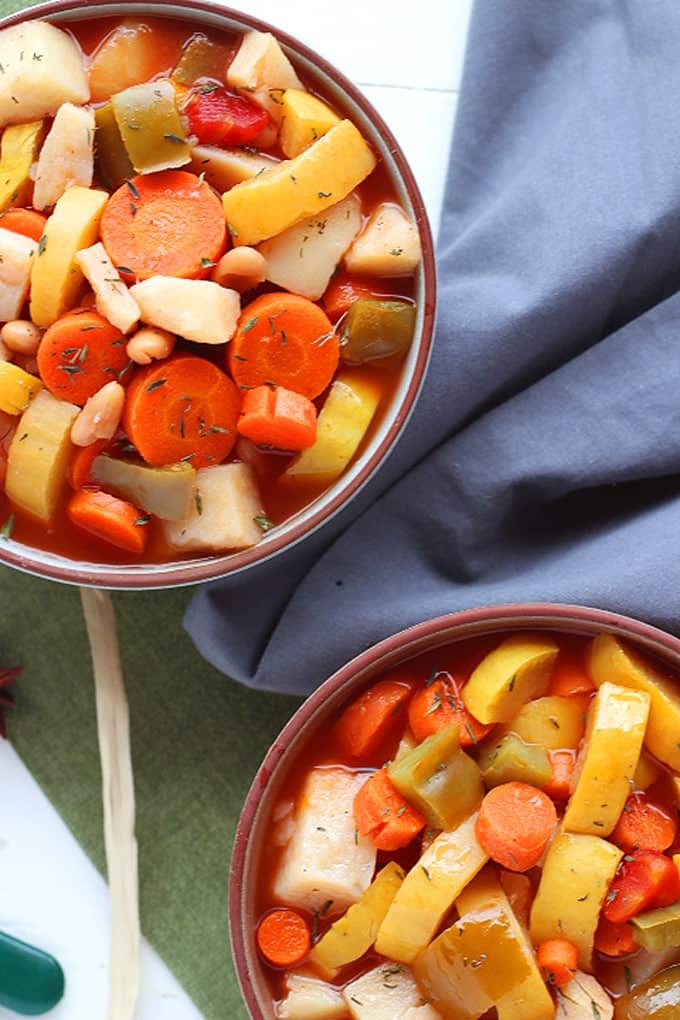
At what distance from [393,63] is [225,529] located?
3.45 feet

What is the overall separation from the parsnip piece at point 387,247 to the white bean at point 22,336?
50 cm

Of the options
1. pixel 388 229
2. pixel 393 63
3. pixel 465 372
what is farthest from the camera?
pixel 393 63

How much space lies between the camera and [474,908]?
2.04 m

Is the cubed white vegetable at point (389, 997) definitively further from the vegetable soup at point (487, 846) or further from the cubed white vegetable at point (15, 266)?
the cubed white vegetable at point (15, 266)

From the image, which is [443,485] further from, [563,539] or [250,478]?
[250,478]

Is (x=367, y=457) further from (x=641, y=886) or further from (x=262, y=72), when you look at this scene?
(x=641, y=886)

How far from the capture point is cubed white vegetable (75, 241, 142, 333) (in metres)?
1.98

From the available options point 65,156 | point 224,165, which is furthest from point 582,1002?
point 65,156

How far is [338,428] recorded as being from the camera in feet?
6.95

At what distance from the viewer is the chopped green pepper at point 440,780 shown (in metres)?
2.07

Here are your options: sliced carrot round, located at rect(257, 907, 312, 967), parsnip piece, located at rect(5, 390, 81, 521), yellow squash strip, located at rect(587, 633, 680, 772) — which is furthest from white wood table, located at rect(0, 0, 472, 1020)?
yellow squash strip, located at rect(587, 633, 680, 772)

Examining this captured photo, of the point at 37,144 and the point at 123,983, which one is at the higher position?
the point at 37,144

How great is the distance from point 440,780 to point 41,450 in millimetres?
802

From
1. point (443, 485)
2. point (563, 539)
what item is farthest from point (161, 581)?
point (563, 539)
